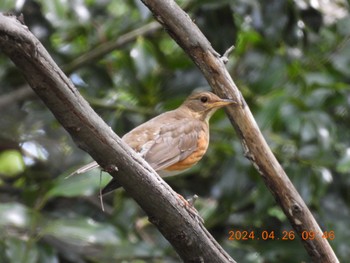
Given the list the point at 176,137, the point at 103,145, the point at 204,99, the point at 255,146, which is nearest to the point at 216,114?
the point at 204,99

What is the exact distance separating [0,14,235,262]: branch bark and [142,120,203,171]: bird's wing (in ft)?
2.90

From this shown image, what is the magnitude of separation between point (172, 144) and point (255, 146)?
0.95 m

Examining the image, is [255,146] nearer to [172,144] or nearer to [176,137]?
[172,144]

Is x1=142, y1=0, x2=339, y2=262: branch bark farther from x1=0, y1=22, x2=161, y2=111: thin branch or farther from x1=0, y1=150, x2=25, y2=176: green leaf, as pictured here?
x1=0, y1=150, x2=25, y2=176: green leaf

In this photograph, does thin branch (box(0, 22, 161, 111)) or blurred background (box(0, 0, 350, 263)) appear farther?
thin branch (box(0, 22, 161, 111))

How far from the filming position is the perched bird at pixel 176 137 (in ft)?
13.8

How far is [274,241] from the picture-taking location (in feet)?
17.8

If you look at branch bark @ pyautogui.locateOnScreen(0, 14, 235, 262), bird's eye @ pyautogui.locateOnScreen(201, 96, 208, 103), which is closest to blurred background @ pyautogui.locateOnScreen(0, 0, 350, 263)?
bird's eye @ pyautogui.locateOnScreen(201, 96, 208, 103)

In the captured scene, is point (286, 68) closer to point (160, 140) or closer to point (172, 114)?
point (172, 114)

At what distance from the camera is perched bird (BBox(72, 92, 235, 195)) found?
4191 millimetres

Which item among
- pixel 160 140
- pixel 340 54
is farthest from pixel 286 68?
pixel 160 140
